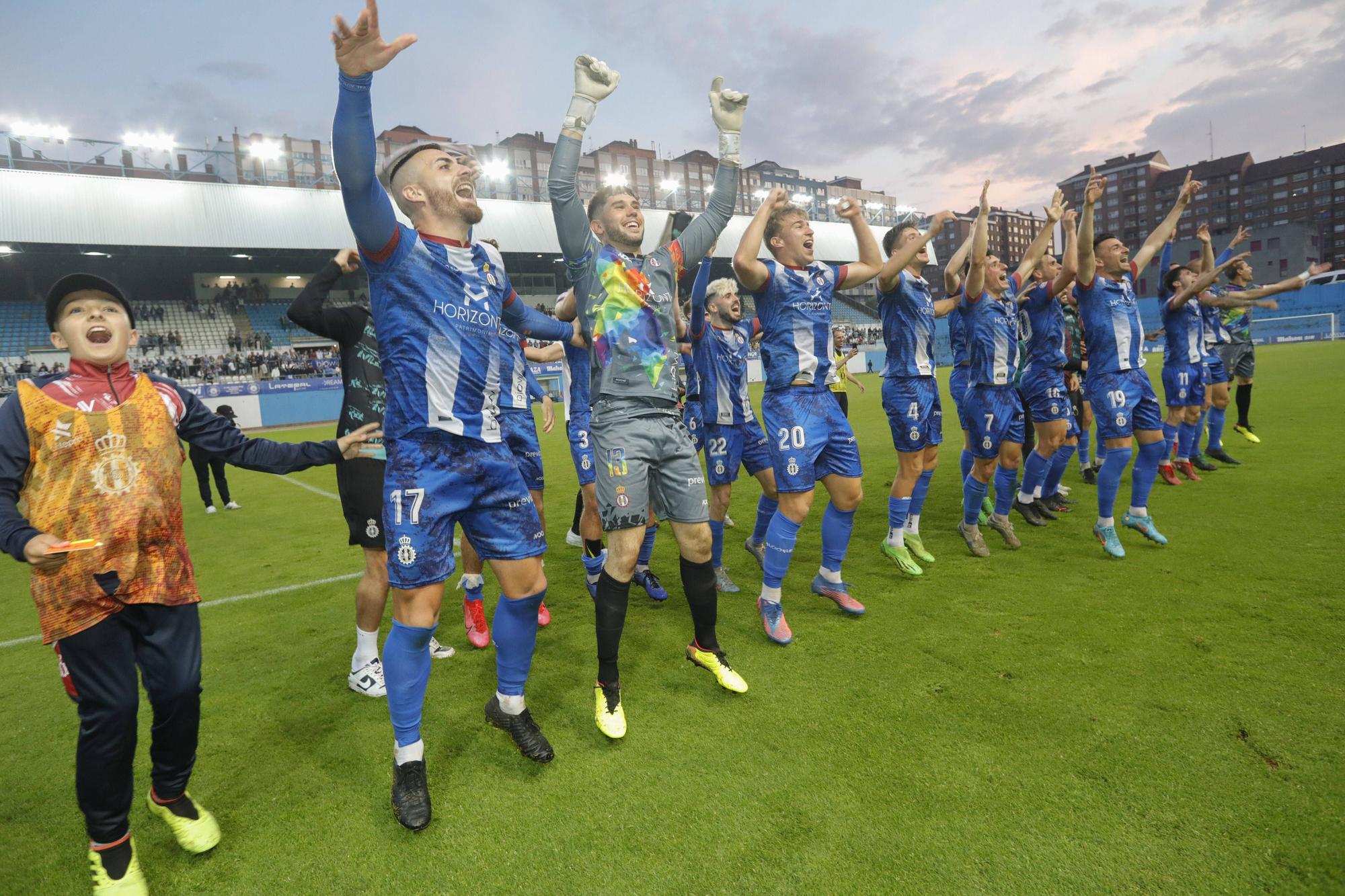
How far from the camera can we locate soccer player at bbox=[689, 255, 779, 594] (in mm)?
5414

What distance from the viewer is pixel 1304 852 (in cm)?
212

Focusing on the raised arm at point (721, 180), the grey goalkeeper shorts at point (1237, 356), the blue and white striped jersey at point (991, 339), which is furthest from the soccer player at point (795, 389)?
the grey goalkeeper shorts at point (1237, 356)

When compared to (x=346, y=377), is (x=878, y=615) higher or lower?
lower

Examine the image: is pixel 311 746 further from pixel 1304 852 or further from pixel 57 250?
pixel 57 250

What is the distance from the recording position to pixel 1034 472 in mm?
6219

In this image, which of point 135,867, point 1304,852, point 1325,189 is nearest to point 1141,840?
point 1304,852

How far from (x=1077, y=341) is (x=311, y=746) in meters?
8.74

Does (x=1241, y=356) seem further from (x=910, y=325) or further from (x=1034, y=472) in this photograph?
(x=910, y=325)

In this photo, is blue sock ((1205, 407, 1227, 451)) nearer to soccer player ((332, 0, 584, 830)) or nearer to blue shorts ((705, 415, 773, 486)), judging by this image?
blue shorts ((705, 415, 773, 486))

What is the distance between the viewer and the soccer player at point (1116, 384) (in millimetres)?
5371

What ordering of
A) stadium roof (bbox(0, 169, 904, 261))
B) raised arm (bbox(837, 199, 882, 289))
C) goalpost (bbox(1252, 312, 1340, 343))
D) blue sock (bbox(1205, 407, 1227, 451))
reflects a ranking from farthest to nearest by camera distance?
goalpost (bbox(1252, 312, 1340, 343))
stadium roof (bbox(0, 169, 904, 261))
blue sock (bbox(1205, 407, 1227, 451))
raised arm (bbox(837, 199, 882, 289))

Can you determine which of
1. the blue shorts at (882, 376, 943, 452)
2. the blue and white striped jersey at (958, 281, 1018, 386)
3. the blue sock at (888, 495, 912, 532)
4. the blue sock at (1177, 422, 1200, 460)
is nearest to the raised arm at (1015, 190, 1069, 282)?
the blue and white striped jersey at (958, 281, 1018, 386)

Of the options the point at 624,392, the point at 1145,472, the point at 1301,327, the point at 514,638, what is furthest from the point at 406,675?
the point at 1301,327

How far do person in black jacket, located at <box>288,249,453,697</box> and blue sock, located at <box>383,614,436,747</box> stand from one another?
41.0 inches
